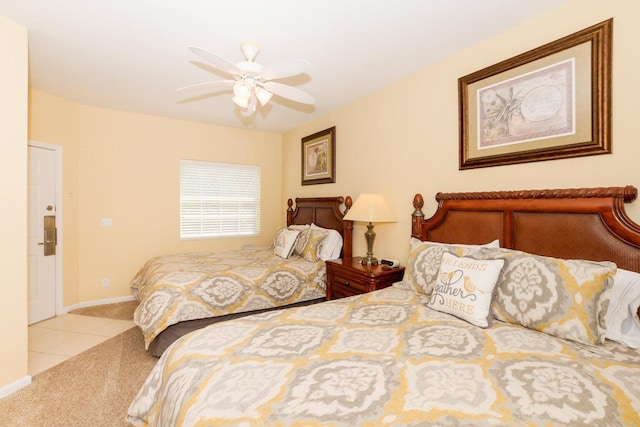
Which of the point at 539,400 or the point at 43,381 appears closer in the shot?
the point at 539,400

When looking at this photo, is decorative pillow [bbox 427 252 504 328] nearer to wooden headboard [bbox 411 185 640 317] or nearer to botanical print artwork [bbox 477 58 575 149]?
wooden headboard [bbox 411 185 640 317]

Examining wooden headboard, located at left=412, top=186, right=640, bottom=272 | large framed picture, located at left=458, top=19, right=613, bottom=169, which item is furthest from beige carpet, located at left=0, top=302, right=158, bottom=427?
large framed picture, located at left=458, top=19, right=613, bottom=169

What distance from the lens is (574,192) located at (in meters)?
1.76

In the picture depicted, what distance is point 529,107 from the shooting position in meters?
2.03

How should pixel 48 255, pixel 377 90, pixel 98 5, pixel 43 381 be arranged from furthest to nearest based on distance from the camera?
pixel 48 255
pixel 377 90
pixel 43 381
pixel 98 5

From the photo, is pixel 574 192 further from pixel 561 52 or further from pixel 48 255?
pixel 48 255

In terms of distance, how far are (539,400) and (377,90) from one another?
2.99 meters

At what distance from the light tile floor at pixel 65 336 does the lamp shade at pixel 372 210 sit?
9.10 feet

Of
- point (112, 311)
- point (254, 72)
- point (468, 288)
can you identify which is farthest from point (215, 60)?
point (112, 311)

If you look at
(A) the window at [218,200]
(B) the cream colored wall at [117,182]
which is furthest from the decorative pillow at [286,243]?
(B) the cream colored wall at [117,182]

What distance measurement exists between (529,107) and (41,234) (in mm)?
4888

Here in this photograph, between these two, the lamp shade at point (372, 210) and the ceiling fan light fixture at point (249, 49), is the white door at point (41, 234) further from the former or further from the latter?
the lamp shade at point (372, 210)

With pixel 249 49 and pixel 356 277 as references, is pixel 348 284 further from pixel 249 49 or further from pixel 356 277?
pixel 249 49

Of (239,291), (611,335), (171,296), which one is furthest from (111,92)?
(611,335)
